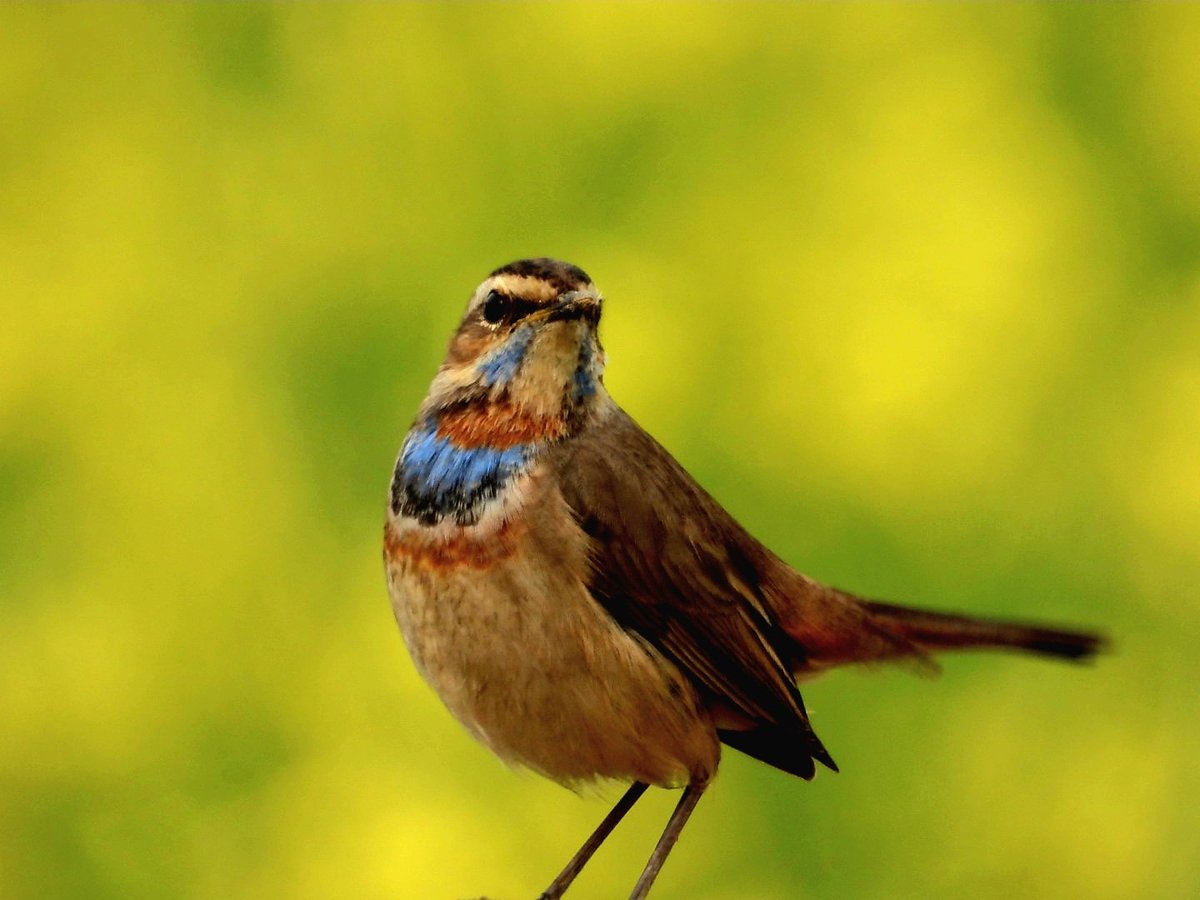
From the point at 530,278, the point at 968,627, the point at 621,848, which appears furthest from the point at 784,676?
the point at 621,848

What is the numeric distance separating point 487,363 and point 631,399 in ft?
6.87

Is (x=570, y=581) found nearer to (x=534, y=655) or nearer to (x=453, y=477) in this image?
(x=534, y=655)

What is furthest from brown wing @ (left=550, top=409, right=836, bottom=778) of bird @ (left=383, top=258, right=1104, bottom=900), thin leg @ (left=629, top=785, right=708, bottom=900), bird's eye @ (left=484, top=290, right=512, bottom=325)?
bird's eye @ (left=484, top=290, right=512, bottom=325)

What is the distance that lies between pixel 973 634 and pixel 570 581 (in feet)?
3.09

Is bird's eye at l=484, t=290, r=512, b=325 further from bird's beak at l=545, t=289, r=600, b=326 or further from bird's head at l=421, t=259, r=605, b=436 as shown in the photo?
bird's beak at l=545, t=289, r=600, b=326

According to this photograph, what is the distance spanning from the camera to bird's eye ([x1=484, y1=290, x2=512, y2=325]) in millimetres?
3104

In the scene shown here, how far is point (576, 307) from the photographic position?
2.97m

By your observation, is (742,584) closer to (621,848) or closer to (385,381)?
(621,848)

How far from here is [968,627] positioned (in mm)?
3477

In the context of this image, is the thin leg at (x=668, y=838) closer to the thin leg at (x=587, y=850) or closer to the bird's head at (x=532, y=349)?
the thin leg at (x=587, y=850)

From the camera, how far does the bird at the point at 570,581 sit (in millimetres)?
3029

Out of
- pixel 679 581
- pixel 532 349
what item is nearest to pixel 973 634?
pixel 679 581

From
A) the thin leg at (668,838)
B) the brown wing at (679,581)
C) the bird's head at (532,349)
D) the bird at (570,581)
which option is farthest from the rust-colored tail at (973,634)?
the bird's head at (532,349)

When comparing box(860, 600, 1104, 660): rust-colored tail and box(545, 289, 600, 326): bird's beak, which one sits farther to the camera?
box(860, 600, 1104, 660): rust-colored tail
